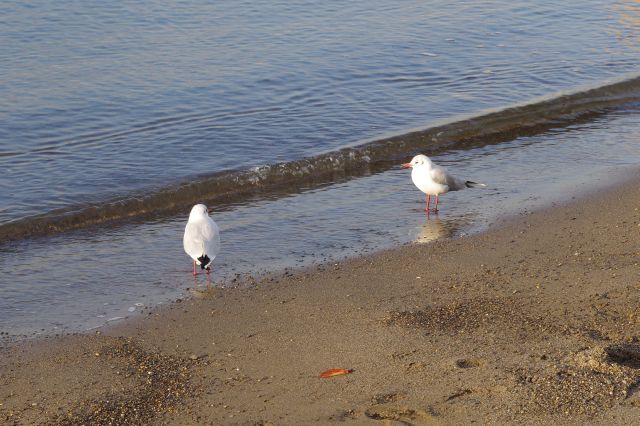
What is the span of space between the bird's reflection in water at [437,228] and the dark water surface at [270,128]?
3 cm

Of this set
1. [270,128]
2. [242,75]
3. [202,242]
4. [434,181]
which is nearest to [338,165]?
[270,128]

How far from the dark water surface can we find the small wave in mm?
27

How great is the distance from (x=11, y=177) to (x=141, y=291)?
3.69 m

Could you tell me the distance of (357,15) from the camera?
17.3 metres

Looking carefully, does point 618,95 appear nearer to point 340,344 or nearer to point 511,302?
point 511,302

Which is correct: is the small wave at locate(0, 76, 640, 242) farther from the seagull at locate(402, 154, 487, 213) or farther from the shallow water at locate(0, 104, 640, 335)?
the seagull at locate(402, 154, 487, 213)

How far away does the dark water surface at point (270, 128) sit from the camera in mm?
7992

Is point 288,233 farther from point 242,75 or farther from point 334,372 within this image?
point 242,75

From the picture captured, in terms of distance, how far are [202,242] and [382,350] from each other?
2.08m

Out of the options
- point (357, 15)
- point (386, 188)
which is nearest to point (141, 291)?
point (386, 188)

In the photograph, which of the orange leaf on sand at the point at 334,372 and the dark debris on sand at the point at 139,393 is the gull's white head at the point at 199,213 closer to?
the dark debris on sand at the point at 139,393

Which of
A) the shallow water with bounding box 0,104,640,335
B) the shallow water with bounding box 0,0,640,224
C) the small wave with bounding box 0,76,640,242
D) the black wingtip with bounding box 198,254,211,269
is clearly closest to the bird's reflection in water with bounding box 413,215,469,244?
the shallow water with bounding box 0,104,640,335

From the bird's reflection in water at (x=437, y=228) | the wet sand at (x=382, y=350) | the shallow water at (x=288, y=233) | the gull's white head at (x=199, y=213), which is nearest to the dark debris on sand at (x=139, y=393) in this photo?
the wet sand at (x=382, y=350)

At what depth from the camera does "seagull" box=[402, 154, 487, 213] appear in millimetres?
9016
